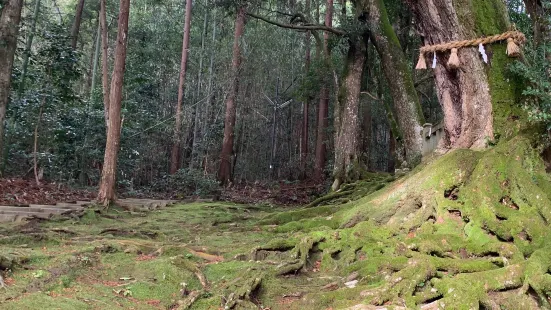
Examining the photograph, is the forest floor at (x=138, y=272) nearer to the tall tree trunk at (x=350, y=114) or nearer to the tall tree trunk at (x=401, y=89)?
the tall tree trunk at (x=401, y=89)

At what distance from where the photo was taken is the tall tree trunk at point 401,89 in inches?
366

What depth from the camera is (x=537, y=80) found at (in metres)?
4.89

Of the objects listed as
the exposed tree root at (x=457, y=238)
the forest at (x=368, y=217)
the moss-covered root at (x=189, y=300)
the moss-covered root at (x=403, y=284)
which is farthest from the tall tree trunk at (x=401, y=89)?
the moss-covered root at (x=189, y=300)

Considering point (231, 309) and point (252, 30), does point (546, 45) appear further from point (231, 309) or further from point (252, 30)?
point (252, 30)

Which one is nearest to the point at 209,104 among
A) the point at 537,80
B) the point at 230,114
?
the point at 230,114

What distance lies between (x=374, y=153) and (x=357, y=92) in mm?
13588

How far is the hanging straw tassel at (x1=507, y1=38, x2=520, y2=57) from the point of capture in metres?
5.14

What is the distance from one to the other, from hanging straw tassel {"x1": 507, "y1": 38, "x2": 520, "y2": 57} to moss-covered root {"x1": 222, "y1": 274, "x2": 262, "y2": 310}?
146 inches

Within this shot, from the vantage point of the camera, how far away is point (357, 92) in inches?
439

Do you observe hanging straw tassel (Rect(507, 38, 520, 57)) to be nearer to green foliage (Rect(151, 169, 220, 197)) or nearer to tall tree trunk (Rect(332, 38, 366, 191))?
tall tree trunk (Rect(332, 38, 366, 191))

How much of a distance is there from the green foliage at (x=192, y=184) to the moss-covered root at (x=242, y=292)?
11.2 meters

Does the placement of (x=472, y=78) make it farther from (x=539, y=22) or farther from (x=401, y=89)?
(x=401, y=89)

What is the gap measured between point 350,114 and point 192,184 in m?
6.60

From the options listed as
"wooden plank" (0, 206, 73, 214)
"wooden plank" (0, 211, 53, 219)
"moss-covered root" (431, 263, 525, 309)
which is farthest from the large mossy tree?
"wooden plank" (0, 206, 73, 214)
